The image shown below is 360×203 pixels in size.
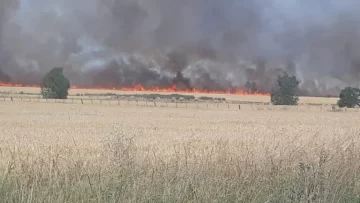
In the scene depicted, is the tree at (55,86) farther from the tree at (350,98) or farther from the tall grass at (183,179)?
the tall grass at (183,179)

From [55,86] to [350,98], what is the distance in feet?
215

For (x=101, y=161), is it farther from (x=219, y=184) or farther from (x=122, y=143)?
(x=219, y=184)

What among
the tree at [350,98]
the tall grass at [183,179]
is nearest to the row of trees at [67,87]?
the tree at [350,98]

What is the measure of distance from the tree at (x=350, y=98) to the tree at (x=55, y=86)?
2436 inches

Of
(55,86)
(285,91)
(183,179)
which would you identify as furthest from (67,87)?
(183,179)

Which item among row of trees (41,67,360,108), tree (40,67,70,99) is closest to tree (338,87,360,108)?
row of trees (41,67,360,108)

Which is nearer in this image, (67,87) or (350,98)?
(350,98)

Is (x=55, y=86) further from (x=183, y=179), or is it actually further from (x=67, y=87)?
(x=183, y=179)

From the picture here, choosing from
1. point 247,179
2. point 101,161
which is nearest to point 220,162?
point 247,179

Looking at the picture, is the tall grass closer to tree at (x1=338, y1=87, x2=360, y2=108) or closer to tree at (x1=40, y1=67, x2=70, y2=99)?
tree at (x1=338, y1=87, x2=360, y2=108)

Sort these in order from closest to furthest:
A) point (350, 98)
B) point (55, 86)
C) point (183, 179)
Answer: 1. point (183, 179)
2. point (350, 98)
3. point (55, 86)

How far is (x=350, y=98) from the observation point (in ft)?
335

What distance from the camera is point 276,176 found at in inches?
253

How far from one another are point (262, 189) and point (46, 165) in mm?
2753
